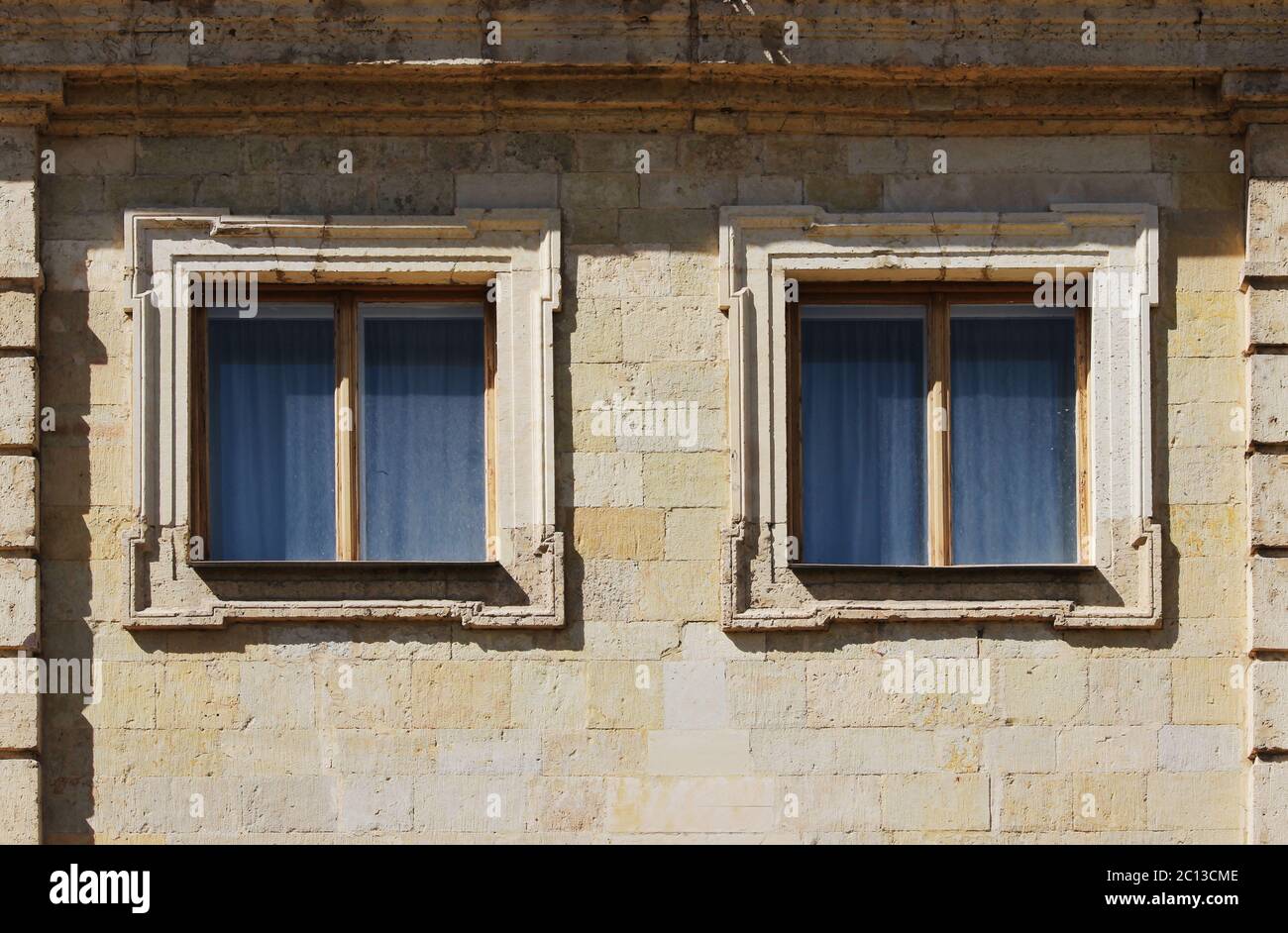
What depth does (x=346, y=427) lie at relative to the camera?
10484mm

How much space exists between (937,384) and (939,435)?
0.29 metres

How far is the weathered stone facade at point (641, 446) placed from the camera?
999cm

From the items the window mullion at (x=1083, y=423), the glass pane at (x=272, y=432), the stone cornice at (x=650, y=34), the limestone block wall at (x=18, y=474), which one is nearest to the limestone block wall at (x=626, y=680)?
the limestone block wall at (x=18, y=474)

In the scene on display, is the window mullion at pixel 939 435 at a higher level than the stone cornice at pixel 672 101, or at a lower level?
lower

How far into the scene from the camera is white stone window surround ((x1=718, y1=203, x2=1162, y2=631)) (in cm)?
1007

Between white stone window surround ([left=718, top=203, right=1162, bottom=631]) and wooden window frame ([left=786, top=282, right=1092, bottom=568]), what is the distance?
0.37 feet

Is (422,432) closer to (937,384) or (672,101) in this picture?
(672,101)

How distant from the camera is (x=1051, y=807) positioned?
10016 mm

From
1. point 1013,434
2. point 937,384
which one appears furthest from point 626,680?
point 1013,434

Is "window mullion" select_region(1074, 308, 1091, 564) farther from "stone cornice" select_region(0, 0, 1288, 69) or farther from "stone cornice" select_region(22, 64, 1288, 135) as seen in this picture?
"stone cornice" select_region(0, 0, 1288, 69)

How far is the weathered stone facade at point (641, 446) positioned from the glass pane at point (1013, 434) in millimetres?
492

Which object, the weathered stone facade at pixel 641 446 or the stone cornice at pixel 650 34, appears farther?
the stone cornice at pixel 650 34

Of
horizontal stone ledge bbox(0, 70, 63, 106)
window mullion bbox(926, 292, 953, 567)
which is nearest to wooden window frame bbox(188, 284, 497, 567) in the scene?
horizontal stone ledge bbox(0, 70, 63, 106)

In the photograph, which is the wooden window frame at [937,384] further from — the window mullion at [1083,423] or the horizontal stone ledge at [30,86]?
the horizontal stone ledge at [30,86]
